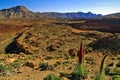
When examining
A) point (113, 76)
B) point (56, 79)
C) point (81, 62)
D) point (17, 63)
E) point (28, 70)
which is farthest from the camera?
point (17, 63)

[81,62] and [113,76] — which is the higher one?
[81,62]

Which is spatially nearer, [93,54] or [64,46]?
[93,54]

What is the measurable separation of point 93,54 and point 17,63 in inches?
302

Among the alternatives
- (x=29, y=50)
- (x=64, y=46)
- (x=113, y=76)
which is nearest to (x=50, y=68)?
(x=113, y=76)

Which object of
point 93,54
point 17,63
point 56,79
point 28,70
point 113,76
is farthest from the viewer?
point 93,54

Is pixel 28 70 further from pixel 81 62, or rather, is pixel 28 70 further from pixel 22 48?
pixel 22 48

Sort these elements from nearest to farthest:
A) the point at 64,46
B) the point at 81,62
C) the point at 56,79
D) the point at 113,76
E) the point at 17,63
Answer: the point at 81,62
the point at 56,79
the point at 113,76
the point at 17,63
the point at 64,46

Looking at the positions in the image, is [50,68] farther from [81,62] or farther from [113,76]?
[81,62]

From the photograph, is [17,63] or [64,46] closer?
[17,63]

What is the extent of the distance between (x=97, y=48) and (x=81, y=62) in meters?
18.1

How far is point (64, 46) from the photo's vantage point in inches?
1179

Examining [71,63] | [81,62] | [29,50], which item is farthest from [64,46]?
[81,62]

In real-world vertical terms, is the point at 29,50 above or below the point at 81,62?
below

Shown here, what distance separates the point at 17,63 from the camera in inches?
740
